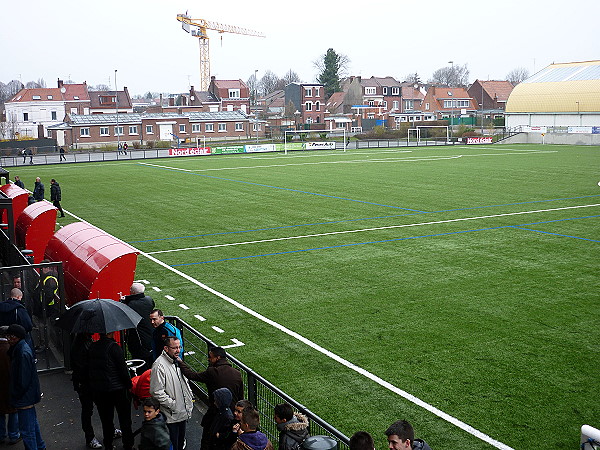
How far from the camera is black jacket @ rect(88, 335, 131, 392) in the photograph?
8297 millimetres

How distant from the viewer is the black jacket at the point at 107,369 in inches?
327

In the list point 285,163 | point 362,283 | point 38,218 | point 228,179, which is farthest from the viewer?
point 285,163

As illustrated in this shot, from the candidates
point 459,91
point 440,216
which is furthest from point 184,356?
point 459,91

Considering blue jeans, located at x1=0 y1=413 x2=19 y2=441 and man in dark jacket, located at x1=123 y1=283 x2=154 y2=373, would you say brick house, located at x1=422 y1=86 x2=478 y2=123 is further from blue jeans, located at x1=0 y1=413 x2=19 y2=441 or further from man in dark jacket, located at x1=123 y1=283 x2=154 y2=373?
blue jeans, located at x1=0 y1=413 x2=19 y2=441

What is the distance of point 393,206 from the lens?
101ft

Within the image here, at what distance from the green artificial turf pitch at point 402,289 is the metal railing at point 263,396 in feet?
3.28

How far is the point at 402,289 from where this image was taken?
54.4ft

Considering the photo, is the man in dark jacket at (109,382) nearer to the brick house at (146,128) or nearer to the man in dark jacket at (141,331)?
the man in dark jacket at (141,331)

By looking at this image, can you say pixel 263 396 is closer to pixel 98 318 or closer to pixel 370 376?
pixel 98 318

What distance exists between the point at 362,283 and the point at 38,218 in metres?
9.55

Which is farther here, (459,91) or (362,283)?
(459,91)

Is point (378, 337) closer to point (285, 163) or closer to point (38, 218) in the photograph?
point (38, 218)

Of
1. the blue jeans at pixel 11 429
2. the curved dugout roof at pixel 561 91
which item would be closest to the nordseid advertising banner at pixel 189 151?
the curved dugout roof at pixel 561 91

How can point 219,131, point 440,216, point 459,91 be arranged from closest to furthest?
point 440,216 → point 219,131 → point 459,91
